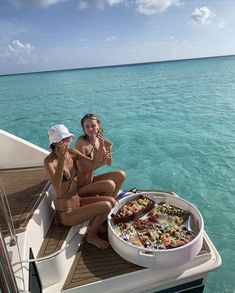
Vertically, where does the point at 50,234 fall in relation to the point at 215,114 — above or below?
above

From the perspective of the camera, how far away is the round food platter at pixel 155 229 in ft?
7.41

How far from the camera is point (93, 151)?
116 inches

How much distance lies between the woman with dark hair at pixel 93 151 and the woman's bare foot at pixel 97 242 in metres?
0.46

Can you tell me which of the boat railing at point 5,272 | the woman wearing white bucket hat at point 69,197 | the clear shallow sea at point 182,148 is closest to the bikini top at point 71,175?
the woman wearing white bucket hat at point 69,197

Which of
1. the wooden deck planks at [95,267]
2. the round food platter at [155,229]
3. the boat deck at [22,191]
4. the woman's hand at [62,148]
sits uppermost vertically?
the woman's hand at [62,148]

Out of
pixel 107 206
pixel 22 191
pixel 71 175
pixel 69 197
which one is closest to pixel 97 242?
pixel 107 206

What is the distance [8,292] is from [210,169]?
5.93 meters

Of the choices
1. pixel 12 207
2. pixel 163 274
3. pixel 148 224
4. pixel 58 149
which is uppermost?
pixel 58 149

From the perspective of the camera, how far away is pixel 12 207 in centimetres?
277

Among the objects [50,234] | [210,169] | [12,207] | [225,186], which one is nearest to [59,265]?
[50,234]

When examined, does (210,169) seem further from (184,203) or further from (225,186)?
(184,203)

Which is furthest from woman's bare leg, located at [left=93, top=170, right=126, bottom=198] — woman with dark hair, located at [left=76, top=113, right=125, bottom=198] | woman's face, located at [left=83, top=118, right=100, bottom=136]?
woman's face, located at [left=83, top=118, right=100, bottom=136]

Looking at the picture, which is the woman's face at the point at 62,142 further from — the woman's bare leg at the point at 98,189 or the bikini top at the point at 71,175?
the woman's bare leg at the point at 98,189

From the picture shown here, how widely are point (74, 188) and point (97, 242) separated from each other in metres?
0.52
